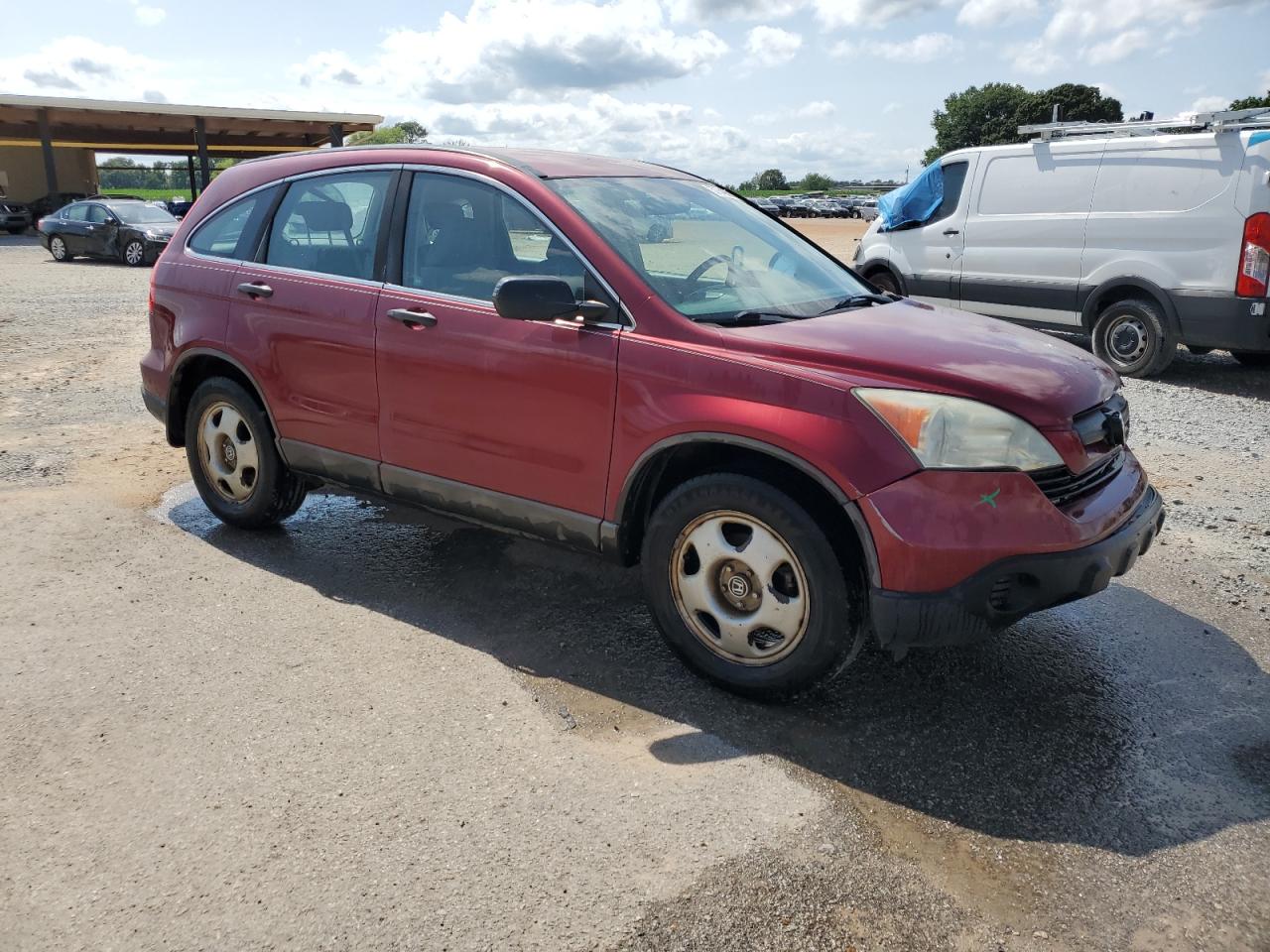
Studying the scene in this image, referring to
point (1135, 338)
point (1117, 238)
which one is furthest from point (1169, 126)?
point (1135, 338)

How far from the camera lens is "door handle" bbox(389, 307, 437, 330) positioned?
4.01 metres

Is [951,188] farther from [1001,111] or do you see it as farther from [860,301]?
[1001,111]

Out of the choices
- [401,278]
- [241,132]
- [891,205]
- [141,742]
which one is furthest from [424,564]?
[241,132]

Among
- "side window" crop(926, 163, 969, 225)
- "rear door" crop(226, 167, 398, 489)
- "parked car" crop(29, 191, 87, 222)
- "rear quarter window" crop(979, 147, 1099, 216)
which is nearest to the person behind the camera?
"rear door" crop(226, 167, 398, 489)

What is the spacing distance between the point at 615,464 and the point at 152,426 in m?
5.16

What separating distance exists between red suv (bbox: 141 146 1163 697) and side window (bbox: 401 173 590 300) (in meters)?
0.01

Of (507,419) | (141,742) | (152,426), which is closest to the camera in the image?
(141,742)

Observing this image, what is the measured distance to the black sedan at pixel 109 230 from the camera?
870 inches

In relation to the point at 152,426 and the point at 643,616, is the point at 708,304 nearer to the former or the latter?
the point at 643,616

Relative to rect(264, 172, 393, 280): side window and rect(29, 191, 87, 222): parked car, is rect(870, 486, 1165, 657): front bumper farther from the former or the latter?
rect(29, 191, 87, 222): parked car

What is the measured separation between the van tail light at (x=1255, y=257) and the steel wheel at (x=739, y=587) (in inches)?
273

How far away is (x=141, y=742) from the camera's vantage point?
3207 millimetres

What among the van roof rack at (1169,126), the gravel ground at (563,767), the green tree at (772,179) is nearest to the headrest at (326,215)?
the gravel ground at (563,767)

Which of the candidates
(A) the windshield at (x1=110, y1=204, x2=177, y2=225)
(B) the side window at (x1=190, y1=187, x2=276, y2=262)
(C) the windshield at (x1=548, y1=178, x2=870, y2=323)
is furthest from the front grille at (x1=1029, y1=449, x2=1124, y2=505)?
(A) the windshield at (x1=110, y1=204, x2=177, y2=225)
